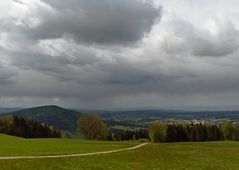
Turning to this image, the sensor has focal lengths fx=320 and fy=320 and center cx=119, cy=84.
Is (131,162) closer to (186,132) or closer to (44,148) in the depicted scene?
(44,148)

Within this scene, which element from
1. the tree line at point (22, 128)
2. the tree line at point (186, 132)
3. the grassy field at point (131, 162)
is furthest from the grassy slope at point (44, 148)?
the tree line at point (22, 128)

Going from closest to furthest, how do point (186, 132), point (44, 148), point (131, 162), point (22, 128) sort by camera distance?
point (131, 162) → point (44, 148) → point (22, 128) → point (186, 132)

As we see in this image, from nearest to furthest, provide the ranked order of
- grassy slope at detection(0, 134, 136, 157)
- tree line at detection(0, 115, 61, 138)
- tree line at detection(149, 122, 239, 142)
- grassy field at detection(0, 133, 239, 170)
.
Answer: grassy field at detection(0, 133, 239, 170), grassy slope at detection(0, 134, 136, 157), tree line at detection(149, 122, 239, 142), tree line at detection(0, 115, 61, 138)

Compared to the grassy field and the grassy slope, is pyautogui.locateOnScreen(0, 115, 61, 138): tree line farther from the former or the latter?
the grassy field

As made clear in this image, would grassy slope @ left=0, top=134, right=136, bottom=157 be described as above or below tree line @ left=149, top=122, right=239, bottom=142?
above

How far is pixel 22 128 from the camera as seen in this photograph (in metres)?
159

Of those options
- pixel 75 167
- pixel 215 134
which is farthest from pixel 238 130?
pixel 75 167

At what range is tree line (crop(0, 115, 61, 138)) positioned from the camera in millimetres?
155750

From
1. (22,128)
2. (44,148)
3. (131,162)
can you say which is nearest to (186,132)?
(22,128)

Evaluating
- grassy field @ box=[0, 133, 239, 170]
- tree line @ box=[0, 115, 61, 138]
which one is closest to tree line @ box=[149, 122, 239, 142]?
tree line @ box=[0, 115, 61, 138]

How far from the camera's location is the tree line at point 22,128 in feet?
511

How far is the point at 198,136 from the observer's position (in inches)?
6250

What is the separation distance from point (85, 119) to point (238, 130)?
2818 inches

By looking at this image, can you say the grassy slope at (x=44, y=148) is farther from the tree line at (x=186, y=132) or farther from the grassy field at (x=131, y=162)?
the tree line at (x=186, y=132)
